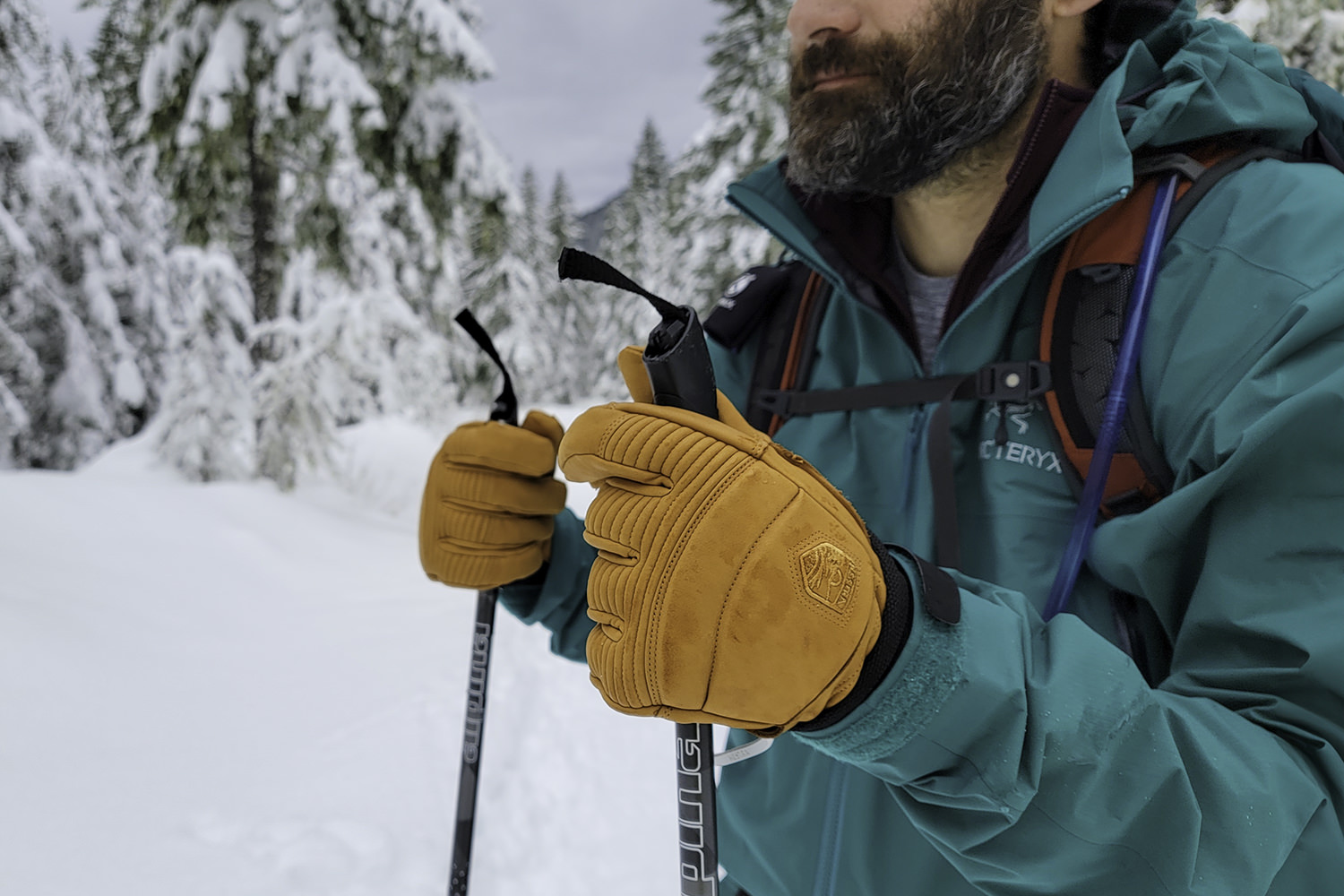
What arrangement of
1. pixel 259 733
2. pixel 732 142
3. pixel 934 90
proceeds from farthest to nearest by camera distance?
1. pixel 732 142
2. pixel 259 733
3. pixel 934 90

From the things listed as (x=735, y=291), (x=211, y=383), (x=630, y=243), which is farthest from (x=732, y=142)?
(x=630, y=243)

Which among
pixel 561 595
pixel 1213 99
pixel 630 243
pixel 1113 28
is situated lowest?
pixel 561 595

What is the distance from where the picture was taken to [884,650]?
3.28ft

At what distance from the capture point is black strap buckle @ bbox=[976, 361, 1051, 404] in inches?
Result: 56.4

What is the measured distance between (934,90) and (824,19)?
32 cm

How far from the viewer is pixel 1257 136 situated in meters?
1.40

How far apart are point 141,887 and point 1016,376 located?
3.11 metres

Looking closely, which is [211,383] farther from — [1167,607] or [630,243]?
[630,243]

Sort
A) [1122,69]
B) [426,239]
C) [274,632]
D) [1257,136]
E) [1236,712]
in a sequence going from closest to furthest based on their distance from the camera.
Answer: [1236,712], [1257,136], [1122,69], [274,632], [426,239]

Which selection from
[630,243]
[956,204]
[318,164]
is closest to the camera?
[956,204]

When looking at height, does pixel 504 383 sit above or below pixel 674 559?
above

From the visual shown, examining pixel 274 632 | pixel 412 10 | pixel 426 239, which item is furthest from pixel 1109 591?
pixel 426 239

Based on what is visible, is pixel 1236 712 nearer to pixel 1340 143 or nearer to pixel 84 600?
pixel 1340 143

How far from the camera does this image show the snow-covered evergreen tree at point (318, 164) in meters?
8.38
